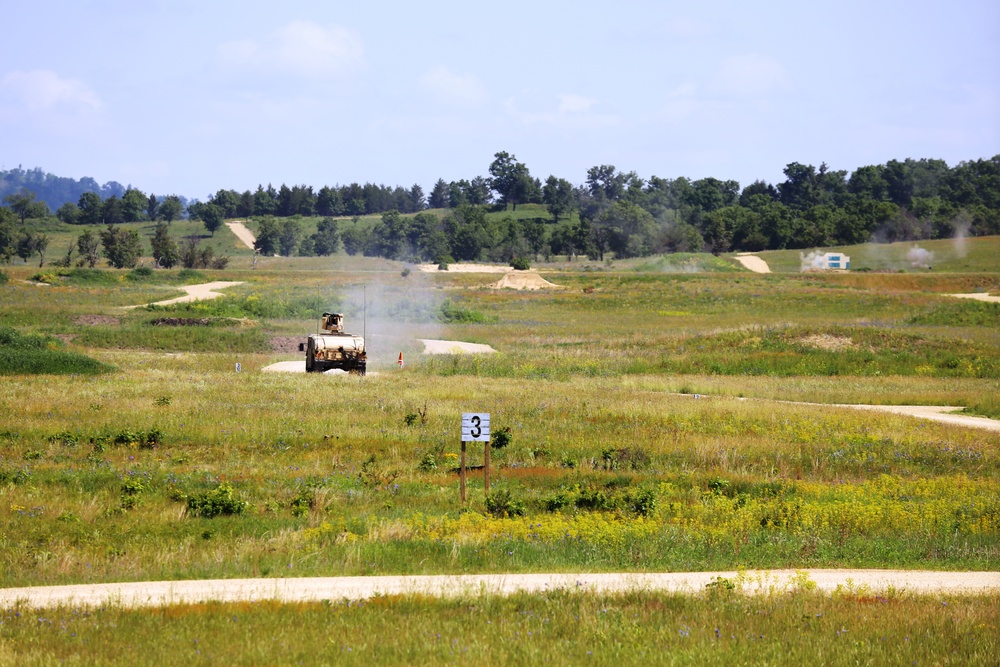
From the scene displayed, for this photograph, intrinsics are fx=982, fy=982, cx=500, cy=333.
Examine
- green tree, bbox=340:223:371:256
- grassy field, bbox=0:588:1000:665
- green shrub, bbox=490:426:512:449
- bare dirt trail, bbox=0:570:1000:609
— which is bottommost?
green shrub, bbox=490:426:512:449

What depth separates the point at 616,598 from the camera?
13656 mm

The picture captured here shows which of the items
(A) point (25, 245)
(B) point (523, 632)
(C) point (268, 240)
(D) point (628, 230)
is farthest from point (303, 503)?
(C) point (268, 240)

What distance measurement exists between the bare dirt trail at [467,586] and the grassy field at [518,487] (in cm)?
56

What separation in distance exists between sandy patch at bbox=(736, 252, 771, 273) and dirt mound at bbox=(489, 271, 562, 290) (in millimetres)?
43750

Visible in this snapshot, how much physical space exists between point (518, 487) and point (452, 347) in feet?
112

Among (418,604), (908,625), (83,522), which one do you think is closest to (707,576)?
(908,625)

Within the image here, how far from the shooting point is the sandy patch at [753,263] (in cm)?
14520

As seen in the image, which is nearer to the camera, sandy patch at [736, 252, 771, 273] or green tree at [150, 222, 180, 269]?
green tree at [150, 222, 180, 269]

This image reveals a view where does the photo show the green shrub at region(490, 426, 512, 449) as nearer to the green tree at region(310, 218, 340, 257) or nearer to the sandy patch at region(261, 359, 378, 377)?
the sandy patch at region(261, 359, 378, 377)

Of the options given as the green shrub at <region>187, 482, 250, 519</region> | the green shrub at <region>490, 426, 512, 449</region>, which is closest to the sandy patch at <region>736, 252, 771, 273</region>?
the green shrub at <region>490, 426, 512, 449</region>

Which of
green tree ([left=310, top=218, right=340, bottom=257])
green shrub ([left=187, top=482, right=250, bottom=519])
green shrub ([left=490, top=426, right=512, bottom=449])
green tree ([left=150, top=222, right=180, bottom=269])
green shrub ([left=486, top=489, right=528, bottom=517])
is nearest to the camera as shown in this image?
green shrub ([left=187, top=482, right=250, bottom=519])

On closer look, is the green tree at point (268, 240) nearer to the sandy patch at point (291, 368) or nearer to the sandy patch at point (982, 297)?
the sandy patch at point (982, 297)

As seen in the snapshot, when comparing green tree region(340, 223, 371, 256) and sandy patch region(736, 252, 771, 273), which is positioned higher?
green tree region(340, 223, 371, 256)

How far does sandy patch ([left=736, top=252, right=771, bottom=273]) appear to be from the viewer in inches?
5717
